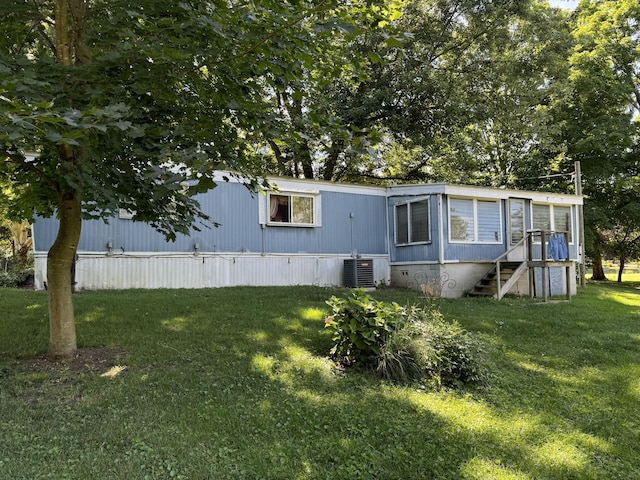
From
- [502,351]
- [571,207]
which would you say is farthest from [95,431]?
[571,207]

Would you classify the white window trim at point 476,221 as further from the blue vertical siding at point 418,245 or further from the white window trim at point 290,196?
the white window trim at point 290,196

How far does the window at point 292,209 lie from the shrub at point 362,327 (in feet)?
22.1

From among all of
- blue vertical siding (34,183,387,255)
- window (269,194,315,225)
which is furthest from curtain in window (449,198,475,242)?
window (269,194,315,225)

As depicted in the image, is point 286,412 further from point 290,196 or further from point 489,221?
point 489,221

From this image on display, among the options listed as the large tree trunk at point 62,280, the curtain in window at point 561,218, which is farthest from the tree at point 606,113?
the large tree trunk at point 62,280

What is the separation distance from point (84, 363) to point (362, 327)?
275 cm

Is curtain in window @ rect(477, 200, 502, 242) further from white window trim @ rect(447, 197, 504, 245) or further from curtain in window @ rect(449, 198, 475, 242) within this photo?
curtain in window @ rect(449, 198, 475, 242)

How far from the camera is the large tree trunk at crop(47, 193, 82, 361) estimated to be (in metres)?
4.50

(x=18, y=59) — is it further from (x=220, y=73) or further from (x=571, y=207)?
(x=571, y=207)

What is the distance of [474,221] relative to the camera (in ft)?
40.0

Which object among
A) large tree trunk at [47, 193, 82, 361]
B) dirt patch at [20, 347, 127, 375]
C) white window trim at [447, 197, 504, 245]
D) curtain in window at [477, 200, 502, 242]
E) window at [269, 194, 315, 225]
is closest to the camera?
dirt patch at [20, 347, 127, 375]

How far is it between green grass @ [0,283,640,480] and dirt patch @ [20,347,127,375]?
11 centimetres

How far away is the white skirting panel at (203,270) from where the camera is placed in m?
9.45

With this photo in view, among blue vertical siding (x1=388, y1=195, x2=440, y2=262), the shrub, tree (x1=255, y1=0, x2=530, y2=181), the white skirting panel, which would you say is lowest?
the shrub
